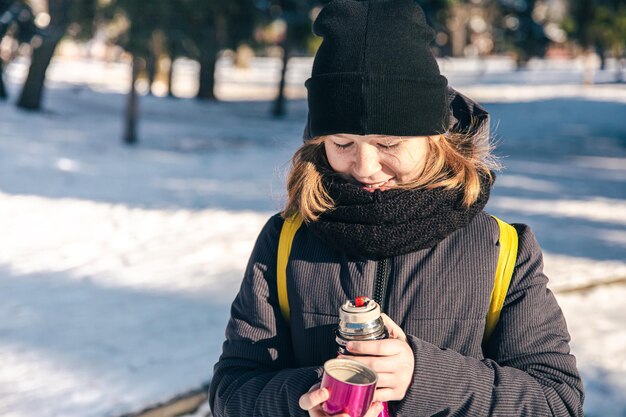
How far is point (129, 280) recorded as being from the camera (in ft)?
20.2

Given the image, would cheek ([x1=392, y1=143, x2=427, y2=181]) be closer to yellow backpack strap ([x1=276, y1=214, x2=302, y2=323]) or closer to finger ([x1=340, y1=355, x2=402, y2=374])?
yellow backpack strap ([x1=276, y1=214, x2=302, y2=323])

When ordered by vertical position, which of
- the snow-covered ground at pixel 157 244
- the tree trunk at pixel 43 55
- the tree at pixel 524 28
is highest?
the tree at pixel 524 28

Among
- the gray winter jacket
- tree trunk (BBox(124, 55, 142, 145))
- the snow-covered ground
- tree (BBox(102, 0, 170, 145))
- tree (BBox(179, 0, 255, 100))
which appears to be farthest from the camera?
tree (BBox(179, 0, 255, 100))

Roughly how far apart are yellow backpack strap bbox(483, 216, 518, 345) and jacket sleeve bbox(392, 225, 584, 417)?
0.05 ft

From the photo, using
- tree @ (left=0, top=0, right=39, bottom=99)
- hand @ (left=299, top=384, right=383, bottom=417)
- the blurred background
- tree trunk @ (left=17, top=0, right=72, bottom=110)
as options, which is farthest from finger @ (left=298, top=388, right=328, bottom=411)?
tree trunk @ (left=17, top=0, right=72, bottom=110)

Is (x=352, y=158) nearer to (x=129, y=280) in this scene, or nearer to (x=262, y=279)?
(x=262, y=279)

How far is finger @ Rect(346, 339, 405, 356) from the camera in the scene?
1.40m

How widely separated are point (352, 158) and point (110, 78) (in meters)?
38.6

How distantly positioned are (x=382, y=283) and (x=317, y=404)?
38cm

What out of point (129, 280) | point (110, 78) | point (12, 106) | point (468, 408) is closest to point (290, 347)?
point (468, 408)

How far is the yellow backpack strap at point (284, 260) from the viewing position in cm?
173

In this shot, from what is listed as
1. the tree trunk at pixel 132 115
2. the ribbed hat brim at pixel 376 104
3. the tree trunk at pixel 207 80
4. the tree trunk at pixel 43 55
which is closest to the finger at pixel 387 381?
the ribbed hat brim at pixel 376 104

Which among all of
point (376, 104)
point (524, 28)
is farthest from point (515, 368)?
point (524, 28)

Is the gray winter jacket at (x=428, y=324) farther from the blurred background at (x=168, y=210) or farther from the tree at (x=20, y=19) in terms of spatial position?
the tree at (x=20, y=19)
